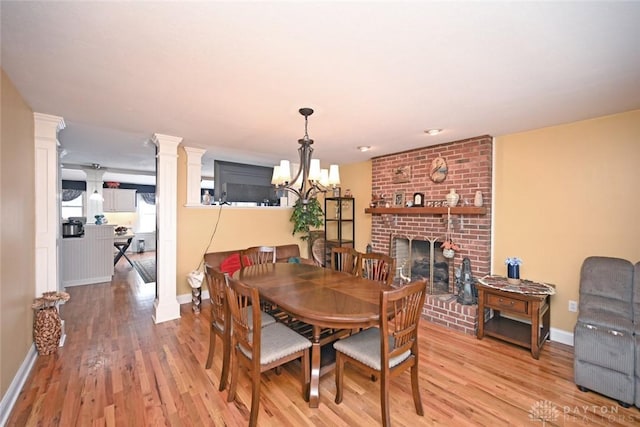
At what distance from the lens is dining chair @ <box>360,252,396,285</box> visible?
2631mm

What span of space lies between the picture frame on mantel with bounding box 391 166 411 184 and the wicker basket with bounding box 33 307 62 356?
427 centimetres

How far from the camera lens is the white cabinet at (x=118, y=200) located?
820 centimetres

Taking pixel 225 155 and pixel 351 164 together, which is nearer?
pixel 225 155

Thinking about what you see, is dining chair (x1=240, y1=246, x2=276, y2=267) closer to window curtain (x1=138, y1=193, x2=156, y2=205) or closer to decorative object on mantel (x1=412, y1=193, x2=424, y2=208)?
decorative object on mantel (x1=412, y1=193, x2=424, y2=208)

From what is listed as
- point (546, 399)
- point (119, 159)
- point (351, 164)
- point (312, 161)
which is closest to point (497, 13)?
point (312, 161)

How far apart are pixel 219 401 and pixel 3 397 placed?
4.46ft

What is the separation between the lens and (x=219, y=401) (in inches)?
76.9

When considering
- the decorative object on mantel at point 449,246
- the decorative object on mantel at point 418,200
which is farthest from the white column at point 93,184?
the decorative object on mantel at point 449,246

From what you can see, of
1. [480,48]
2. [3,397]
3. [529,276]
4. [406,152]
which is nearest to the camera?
[480,48]

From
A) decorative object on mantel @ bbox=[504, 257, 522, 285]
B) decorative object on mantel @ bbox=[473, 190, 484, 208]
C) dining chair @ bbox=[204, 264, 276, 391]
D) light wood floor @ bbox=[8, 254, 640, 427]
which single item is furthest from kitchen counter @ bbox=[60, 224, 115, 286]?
decorative object on mantel @ bbox=[504, 257, 522, 285]

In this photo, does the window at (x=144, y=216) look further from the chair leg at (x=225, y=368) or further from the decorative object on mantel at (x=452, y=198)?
the decorative object on mantel at (x=452, y=198)

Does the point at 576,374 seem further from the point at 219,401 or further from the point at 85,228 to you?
the point at 85,228

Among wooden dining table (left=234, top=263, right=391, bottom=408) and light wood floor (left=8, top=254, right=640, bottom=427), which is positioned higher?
wooden dining table (left=234, top=263, right=391, bottom=408)

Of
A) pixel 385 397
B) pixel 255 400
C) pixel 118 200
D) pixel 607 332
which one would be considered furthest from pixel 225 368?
pixel 118 200
